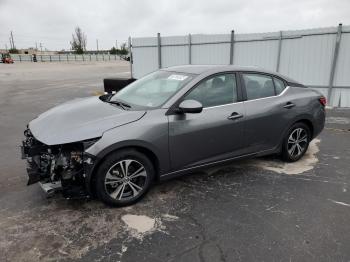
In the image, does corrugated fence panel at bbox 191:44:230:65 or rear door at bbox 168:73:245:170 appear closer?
rear door at bbox 168:73:245:170

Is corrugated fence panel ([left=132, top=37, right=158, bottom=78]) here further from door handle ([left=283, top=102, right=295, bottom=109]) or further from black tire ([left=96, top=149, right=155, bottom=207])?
black tire ([left=96, top=149, right=155, bottom=207])

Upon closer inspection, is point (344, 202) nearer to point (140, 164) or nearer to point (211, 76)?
point (211, 76)

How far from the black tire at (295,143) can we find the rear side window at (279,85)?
1.92 ft

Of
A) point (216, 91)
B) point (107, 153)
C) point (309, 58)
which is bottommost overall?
point (107, 153)

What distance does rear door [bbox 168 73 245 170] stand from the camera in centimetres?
363

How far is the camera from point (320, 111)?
5008 mm

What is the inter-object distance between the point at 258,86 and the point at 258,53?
6.91 m

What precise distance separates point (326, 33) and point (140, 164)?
867 centimetres

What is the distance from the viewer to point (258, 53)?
424 inches

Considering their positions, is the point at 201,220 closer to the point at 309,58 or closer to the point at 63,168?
the point at 63,168

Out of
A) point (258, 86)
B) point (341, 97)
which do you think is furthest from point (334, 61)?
point (258, 86)

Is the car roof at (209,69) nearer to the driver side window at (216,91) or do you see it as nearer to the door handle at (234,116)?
the driver side window at (216,91)

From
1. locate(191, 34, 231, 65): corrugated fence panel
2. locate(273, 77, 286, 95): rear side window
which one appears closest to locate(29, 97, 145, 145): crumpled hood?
locate(273, 77, 286, 95): rear side window

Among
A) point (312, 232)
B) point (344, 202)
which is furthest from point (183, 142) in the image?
point (344, 202)
